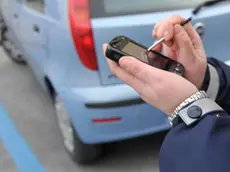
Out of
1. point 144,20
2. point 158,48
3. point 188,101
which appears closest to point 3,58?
point 144,20

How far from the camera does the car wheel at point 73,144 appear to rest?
2877mm

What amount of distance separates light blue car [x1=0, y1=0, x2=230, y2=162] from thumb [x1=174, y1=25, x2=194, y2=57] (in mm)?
946

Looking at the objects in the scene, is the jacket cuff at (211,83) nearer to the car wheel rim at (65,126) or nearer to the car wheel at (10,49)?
the car wheel rim at (65,126)

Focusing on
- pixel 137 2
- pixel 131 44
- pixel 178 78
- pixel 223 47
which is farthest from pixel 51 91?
pixel 178 78

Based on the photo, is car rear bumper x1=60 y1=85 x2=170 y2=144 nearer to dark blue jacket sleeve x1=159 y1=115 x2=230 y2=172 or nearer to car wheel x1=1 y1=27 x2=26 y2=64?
dark blue jacket sleeve x1=159 y1=115 x2=230 y2=172

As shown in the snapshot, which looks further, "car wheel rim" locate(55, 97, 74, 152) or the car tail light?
"car wheel rim" locate(55, 97, 74, 152)

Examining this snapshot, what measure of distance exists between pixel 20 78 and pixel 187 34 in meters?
3.28

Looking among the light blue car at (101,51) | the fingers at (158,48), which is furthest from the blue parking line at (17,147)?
the fingers at (158,48)

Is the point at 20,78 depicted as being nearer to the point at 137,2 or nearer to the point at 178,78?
the point at 137,2

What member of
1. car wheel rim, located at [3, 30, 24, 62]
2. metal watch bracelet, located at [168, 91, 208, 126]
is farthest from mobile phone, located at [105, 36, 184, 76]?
car wheel rim, located at [3, 30, 24, 62]

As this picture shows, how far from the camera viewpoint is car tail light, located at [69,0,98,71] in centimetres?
238

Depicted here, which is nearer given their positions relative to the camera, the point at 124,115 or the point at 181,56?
the point at 181,56

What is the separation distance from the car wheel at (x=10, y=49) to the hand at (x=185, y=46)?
3521 mm

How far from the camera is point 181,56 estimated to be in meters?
1.49
